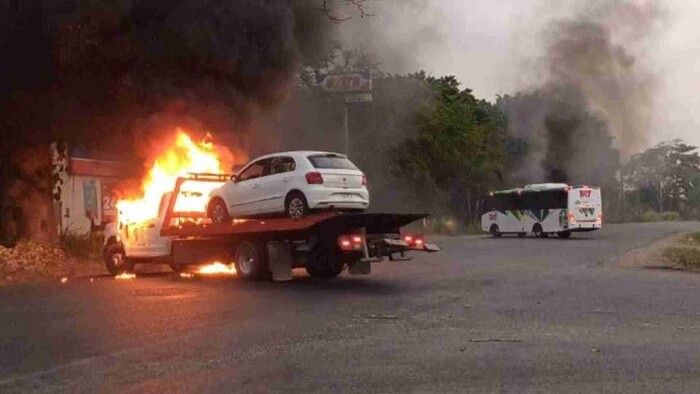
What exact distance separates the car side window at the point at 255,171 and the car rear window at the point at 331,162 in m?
1.16

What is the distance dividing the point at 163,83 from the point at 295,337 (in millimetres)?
14054

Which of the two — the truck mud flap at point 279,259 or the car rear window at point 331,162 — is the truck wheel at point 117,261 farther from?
the car rear window at point 331,162

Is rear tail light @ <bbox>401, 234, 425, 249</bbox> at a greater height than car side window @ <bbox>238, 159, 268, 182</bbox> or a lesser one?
lesser

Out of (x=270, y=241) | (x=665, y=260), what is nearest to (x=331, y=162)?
(x=270, y=241)

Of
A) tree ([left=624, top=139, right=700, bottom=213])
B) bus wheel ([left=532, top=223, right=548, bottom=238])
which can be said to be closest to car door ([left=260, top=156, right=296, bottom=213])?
bus wheel ([left=532, top=223, right=548, bottom=238])

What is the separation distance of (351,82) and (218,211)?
69.1 ft

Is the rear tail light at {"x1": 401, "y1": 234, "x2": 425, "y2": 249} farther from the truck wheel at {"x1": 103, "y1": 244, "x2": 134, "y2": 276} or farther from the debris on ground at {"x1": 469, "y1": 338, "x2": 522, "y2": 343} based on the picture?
the truck wheel at {"x1": 103, "y1": 244, "x2": 134, "y2": 276}

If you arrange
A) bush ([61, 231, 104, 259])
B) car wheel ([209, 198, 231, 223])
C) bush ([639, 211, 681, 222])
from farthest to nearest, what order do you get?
bush ([639, 211, 681, 222]) < bush ([61, 231, 104, 259]) < car wheel ([209, 198, 231, 223])

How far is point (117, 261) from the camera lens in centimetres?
1977

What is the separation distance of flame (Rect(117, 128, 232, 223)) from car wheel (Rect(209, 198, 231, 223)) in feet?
2.43

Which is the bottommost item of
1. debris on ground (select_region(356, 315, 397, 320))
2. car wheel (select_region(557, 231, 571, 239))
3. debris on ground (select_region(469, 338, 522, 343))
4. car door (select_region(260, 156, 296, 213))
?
debris on ground (select_region(469, 338, 522, 343))

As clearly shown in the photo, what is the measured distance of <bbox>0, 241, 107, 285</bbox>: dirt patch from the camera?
19.2 m

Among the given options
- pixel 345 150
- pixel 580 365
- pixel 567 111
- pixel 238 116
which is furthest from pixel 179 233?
pixel 567 111

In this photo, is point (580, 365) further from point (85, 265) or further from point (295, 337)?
point (85, 265)
